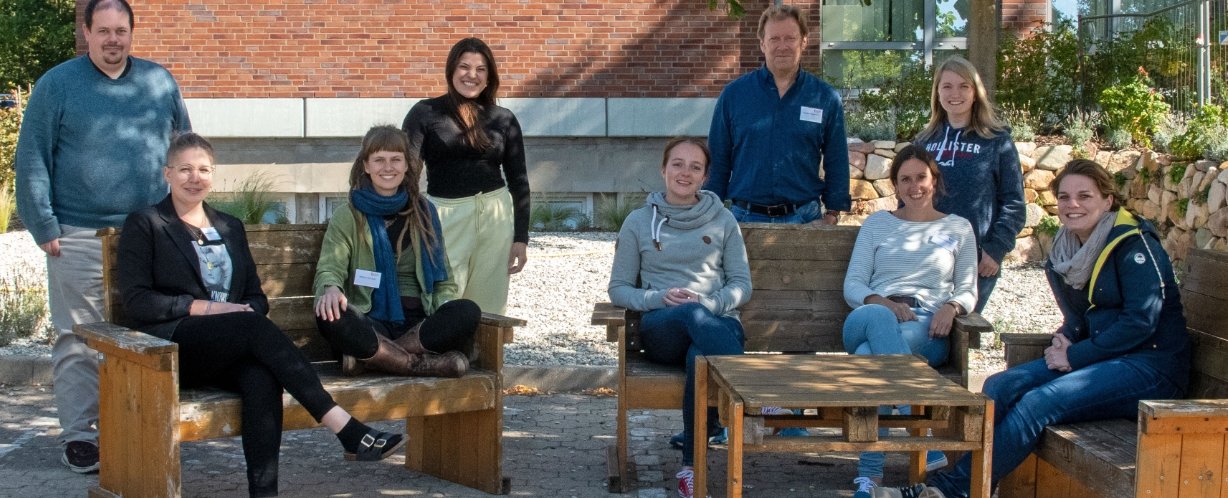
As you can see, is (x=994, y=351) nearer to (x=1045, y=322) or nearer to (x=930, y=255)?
(x=1045, y=322)

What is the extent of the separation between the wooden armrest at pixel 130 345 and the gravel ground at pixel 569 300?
3113 millimetres

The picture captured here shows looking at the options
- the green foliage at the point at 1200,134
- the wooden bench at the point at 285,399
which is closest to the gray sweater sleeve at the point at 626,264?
the wooden bench at the point at 285,399

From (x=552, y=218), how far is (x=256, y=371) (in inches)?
362

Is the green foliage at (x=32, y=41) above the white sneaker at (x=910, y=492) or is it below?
above

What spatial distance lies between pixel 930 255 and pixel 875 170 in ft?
21.2

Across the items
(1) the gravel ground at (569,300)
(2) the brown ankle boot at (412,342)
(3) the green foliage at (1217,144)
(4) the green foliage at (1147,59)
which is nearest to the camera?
(2) the brown ankle boot at (412,342)

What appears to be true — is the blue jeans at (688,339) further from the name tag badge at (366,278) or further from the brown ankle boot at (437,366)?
the name tag badge at (366,278)

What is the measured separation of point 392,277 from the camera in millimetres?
5242

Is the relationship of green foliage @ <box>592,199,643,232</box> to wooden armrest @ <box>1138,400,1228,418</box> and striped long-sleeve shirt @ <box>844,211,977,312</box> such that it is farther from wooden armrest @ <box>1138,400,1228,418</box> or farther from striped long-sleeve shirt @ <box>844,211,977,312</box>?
wooden armrest @ <box>1138,400,1228,418</box>

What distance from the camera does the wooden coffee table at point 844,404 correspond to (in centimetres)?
400

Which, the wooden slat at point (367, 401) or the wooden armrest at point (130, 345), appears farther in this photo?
Result: the wooden slat at point (367, 401)

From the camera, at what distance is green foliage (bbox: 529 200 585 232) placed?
13.6 m

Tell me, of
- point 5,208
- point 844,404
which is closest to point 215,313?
point 844,404

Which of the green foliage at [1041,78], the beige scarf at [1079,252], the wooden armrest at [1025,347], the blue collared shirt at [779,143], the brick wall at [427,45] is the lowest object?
the wooden armrest at [1025,347]
